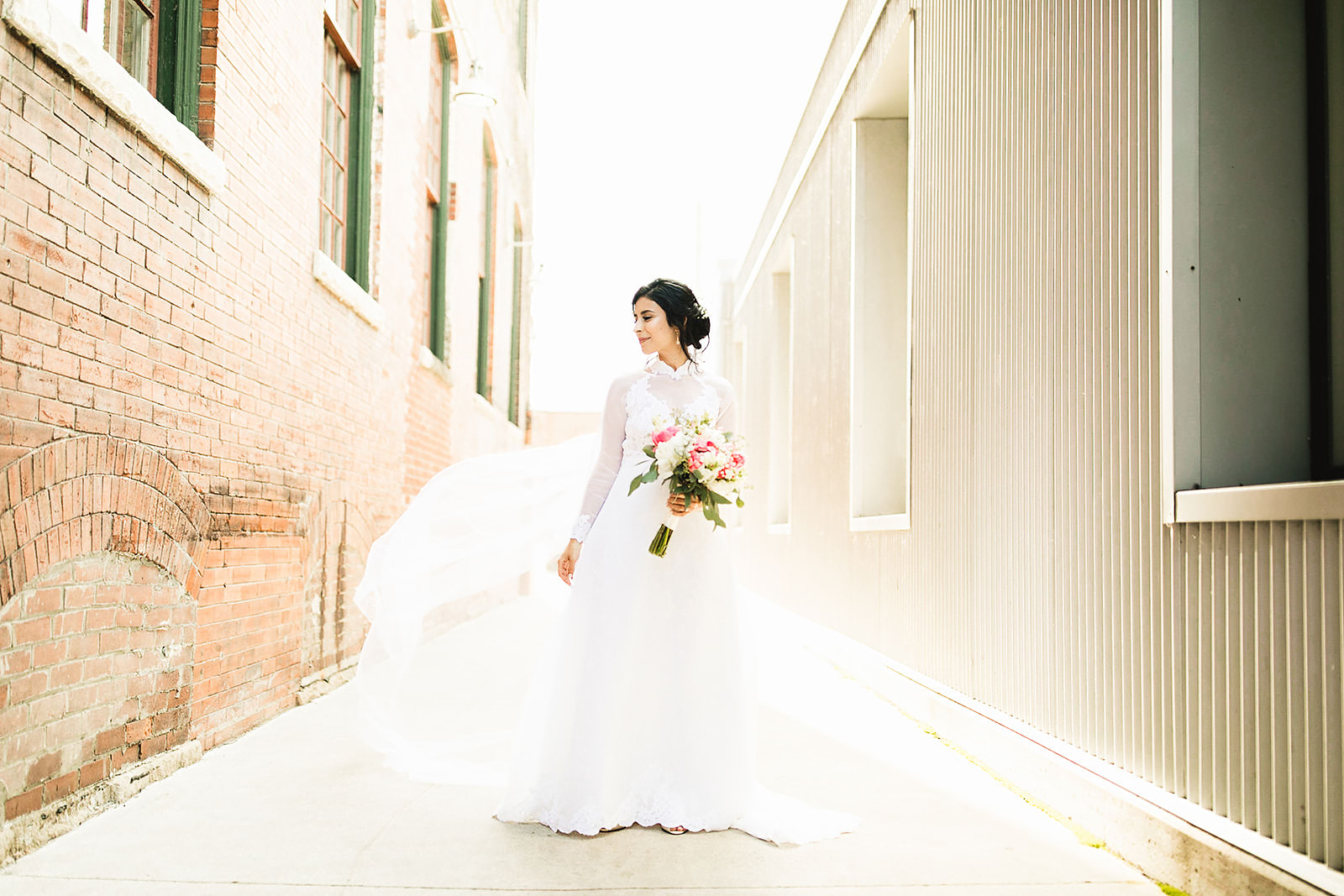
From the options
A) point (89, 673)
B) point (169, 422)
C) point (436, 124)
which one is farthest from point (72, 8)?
point (436, 124)

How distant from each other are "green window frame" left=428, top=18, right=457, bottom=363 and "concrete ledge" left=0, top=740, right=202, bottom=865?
247 inches

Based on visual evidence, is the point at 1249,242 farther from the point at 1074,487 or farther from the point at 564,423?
the point at 564,423

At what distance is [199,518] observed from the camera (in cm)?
447

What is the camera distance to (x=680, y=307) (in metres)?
4.13

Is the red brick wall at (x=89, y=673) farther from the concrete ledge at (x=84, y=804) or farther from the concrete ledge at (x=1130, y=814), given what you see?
the concrete ledge at (x=1130, y=814)

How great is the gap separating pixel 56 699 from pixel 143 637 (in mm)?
649

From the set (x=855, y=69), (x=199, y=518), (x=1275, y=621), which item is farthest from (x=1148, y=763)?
(x=855, y=69)

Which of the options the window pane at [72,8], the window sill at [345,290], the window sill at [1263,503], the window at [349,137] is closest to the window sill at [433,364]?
the window sill at [345,290]

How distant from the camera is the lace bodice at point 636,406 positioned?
13.5 ft

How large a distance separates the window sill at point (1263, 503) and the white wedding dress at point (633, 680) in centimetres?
165

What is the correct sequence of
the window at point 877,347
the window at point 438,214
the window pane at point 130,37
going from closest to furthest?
the window pane at point 130,37
the window at point 877,347
the window at point 438,214

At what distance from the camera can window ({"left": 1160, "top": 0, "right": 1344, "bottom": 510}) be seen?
3.01 meters

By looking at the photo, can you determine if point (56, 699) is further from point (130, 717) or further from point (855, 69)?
point (855, 69)

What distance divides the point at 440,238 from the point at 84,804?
7.52m
